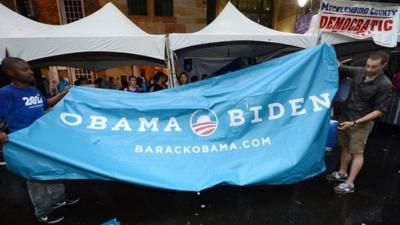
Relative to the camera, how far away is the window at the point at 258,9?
13266 mm

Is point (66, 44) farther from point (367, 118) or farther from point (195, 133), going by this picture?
point (367, 118)

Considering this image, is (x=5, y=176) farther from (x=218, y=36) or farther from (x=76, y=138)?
(x=218, y=36)

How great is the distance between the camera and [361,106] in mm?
3004

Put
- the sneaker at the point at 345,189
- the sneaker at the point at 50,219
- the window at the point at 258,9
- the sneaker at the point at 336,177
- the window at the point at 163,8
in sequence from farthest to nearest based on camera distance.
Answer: the window at the point at 258,9, the window at the point at 163,8, the sneaker at the point at 336,177, the sneaker at the point at 345,189, the sneaker at the point at 50,219

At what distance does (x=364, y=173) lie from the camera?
3.91 m

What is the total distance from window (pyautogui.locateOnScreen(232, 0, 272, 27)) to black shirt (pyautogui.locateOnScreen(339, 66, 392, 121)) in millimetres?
11294

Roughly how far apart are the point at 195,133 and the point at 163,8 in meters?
11.1

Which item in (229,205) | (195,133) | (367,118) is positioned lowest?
(229,205)

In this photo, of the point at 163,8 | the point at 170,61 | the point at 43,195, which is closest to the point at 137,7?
the point at 163,8

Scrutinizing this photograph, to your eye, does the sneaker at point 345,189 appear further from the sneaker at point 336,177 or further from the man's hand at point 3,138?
the man's hand at point 3,138

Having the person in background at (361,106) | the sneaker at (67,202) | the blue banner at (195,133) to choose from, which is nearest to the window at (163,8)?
the blue banner at (195,133)

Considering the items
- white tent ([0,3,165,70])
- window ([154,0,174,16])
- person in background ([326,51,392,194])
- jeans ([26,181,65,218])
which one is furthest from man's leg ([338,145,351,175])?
window ([154,0,174,16])

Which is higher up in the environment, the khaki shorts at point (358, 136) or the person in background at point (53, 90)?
the khaki shorts at point (358, 136)

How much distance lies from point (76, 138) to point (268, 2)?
1406 centimetres
